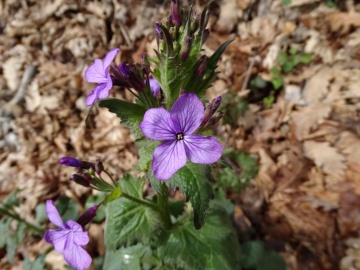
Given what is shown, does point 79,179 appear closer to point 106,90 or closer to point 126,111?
point 126,111

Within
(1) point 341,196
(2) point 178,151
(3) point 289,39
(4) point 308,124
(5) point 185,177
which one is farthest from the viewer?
(3) point 289,39

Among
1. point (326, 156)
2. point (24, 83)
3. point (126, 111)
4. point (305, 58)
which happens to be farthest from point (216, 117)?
point (24, 83)

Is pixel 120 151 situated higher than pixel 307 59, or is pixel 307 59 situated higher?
pixel 307 59

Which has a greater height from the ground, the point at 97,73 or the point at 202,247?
the point at 97,73

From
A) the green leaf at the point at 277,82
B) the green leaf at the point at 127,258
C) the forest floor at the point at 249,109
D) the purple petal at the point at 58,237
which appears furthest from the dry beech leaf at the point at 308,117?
the purple petal at the point at 58,237

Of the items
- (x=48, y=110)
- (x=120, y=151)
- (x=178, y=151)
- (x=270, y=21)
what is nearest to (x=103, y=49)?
(x=48, y=110)

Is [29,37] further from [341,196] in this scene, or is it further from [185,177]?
[341,196]
